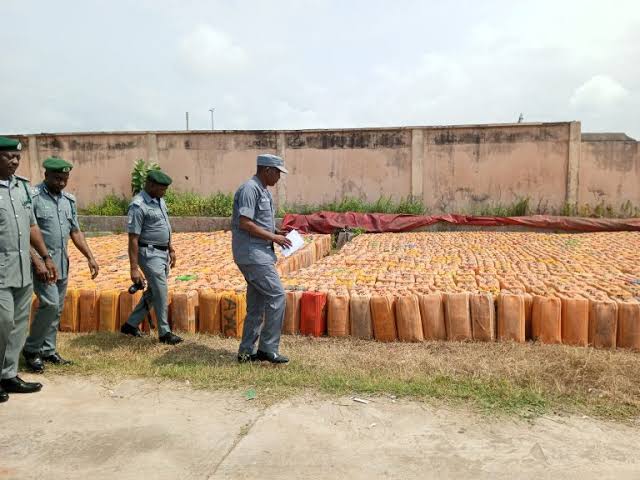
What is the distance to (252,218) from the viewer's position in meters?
4.43

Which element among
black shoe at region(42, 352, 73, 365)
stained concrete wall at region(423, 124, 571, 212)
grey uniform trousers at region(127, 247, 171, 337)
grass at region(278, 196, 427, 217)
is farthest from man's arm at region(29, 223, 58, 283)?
stained concrete wall at region(423, 124, 571, 212)

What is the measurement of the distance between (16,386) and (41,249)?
3.29ft

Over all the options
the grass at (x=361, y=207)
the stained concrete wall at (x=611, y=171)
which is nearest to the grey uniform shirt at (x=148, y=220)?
the grass at (x=361, y=207)

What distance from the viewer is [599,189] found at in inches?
609

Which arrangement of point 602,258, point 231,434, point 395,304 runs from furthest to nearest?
point 602,258 < point 395,304 < point 231,434

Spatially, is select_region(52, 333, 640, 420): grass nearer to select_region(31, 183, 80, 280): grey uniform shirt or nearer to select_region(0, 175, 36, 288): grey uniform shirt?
select_region(31, 183, 80, 280): grey uniform shirt

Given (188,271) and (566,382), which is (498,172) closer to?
(188,271)

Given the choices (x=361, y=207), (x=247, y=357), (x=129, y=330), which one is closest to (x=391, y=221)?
(x=361, y=207)

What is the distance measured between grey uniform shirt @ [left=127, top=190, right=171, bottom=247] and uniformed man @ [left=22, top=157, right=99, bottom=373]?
0.48 meters

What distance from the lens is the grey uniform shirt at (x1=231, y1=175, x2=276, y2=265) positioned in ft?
14.5

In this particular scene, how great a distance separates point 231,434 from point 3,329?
67.8 inches

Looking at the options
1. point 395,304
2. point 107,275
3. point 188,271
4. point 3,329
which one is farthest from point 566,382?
point 107,275

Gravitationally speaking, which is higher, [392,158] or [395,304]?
[392,158]

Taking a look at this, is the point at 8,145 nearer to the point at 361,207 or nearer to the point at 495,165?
the point at 361,207
